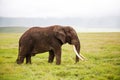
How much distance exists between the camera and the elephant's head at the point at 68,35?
5.04 m

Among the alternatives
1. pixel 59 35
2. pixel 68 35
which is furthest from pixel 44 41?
pixel 68 35

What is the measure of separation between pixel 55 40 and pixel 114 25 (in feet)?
3.51

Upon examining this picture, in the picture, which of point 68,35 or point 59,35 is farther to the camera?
point 68,35

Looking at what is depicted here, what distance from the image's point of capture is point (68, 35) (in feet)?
16.9

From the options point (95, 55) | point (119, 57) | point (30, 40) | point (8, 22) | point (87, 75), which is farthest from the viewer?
point (95, 55)

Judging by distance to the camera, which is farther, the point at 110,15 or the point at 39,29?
the point at 39,29

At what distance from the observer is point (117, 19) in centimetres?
458

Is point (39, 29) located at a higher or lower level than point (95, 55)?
higher

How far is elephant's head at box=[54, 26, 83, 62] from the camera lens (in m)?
5.04

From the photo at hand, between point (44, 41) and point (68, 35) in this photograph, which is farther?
point (68, 35)

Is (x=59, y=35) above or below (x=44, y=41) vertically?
above

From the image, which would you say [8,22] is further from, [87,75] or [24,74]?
[87,75]

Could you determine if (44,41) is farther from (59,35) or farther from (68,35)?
(68,35)

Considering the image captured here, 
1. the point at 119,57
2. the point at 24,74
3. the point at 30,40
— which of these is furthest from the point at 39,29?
the point at 119,57
